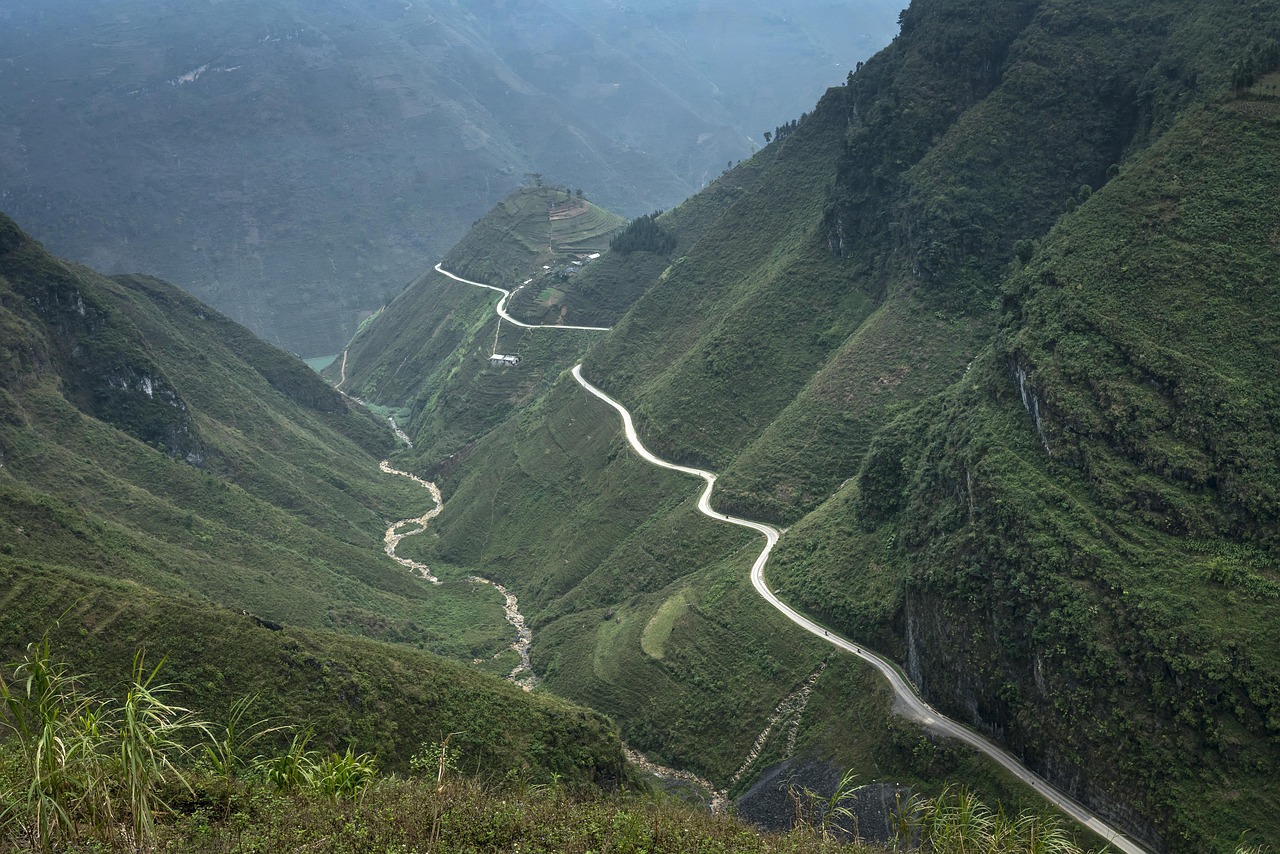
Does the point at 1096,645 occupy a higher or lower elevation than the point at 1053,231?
lower

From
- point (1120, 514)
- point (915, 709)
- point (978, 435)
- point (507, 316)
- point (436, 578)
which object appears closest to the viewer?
point (1120, 514)

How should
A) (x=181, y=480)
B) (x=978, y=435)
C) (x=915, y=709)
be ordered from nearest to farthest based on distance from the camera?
(x=915, y=709) < (x=978, y=435) < (x=181, y=480)

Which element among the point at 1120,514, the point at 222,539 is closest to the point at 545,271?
the point at 222,539

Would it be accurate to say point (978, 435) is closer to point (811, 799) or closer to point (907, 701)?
point (907, 701)

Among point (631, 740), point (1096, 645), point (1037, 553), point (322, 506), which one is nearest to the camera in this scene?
point (1096, 645)

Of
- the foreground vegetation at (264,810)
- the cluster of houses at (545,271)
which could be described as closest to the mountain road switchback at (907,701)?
the foreground vegetation at (264,810)

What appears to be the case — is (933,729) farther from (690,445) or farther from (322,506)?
(322,506)

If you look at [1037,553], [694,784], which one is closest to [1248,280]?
[1037,553]
